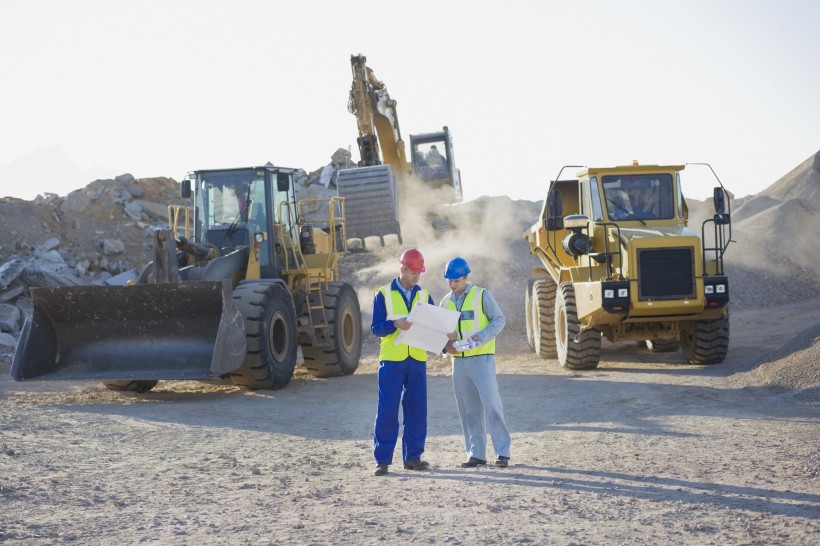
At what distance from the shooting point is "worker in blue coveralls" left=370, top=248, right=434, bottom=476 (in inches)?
292

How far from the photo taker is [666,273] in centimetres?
1330

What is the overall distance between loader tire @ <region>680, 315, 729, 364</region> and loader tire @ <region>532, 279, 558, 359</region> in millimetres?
2374

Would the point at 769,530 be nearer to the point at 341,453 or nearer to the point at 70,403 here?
the point at 341,453

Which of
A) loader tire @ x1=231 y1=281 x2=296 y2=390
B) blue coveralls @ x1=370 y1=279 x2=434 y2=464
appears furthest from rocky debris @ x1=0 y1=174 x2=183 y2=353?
blue coveralls @ x1=370 y1=279 x2=434 y2=464

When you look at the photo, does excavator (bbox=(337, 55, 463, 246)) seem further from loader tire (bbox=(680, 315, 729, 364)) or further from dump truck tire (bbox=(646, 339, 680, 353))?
loader tire (bbox=(680, 315, 729, 364))

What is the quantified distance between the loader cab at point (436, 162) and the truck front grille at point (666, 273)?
1641 centimetres

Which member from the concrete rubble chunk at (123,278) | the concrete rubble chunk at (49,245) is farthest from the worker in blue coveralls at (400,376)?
the concrete rubble chunk at (49,245)

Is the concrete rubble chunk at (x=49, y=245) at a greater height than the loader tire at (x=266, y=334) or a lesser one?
greater

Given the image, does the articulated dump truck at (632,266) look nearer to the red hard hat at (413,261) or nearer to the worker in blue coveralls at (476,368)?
the worker in blue coveralls at (476,368)

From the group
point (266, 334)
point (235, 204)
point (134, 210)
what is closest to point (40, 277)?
point (134, 210)

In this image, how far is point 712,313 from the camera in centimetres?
1362

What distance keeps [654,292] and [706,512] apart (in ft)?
25.2

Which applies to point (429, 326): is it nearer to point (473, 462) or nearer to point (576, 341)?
point (473, 462)

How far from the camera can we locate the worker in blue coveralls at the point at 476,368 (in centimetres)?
743
